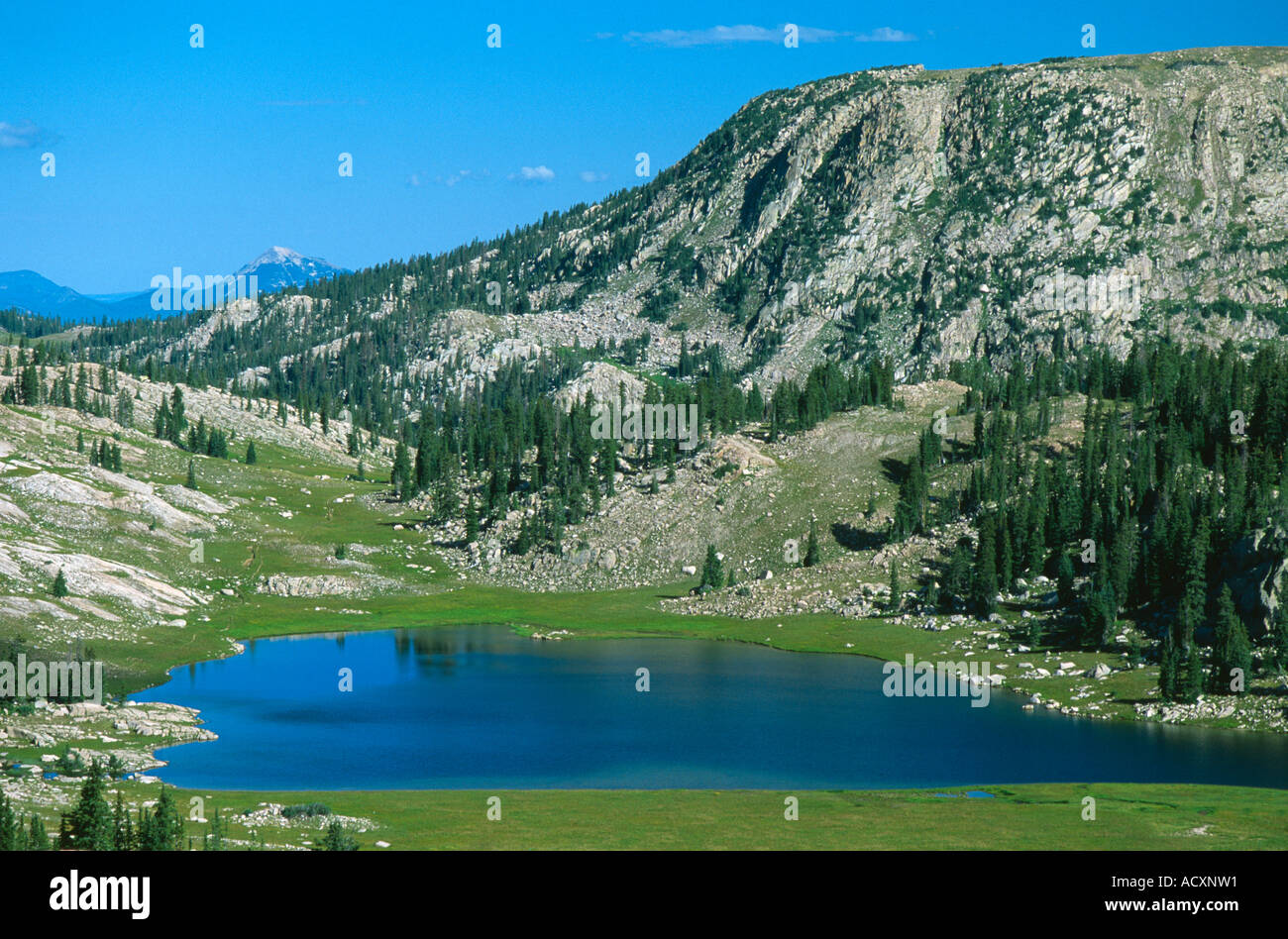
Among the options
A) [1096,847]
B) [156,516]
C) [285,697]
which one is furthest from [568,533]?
[1096,847]

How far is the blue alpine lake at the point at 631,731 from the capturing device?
8312 centimetres

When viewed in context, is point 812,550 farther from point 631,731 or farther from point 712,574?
point 631,731

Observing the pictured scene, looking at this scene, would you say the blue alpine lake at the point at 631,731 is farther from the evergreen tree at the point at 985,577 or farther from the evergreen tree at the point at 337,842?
the evergreen tree at the point at 337,842

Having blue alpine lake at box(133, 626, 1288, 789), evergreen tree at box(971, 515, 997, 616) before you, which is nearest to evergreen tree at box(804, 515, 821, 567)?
evergreen tree at box(971, 515, 997, 616)

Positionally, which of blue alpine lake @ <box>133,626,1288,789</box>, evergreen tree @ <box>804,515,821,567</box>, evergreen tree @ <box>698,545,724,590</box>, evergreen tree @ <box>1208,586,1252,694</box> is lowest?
blue alpine lake @ <box>133,626,1288,789</box>

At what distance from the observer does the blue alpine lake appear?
273 ft

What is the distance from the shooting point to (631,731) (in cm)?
9750

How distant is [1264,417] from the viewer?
158 metres

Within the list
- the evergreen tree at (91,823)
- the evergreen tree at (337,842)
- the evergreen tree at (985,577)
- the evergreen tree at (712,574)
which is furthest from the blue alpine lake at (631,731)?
the evergreen tree at (712,574)

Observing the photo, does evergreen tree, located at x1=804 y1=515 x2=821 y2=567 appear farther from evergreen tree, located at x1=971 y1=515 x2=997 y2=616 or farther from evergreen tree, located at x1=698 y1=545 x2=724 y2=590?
evergreen tree, located at x1=971 y1=515 x2=997 y2=616

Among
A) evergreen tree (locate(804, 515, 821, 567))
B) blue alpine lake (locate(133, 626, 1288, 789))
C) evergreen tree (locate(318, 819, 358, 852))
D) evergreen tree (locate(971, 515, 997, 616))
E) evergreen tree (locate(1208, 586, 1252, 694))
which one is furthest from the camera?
evergreen tree (locate(804, 515, 821, 567))

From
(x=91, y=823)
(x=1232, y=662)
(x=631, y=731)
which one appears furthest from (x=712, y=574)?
(x=91, y=823)
